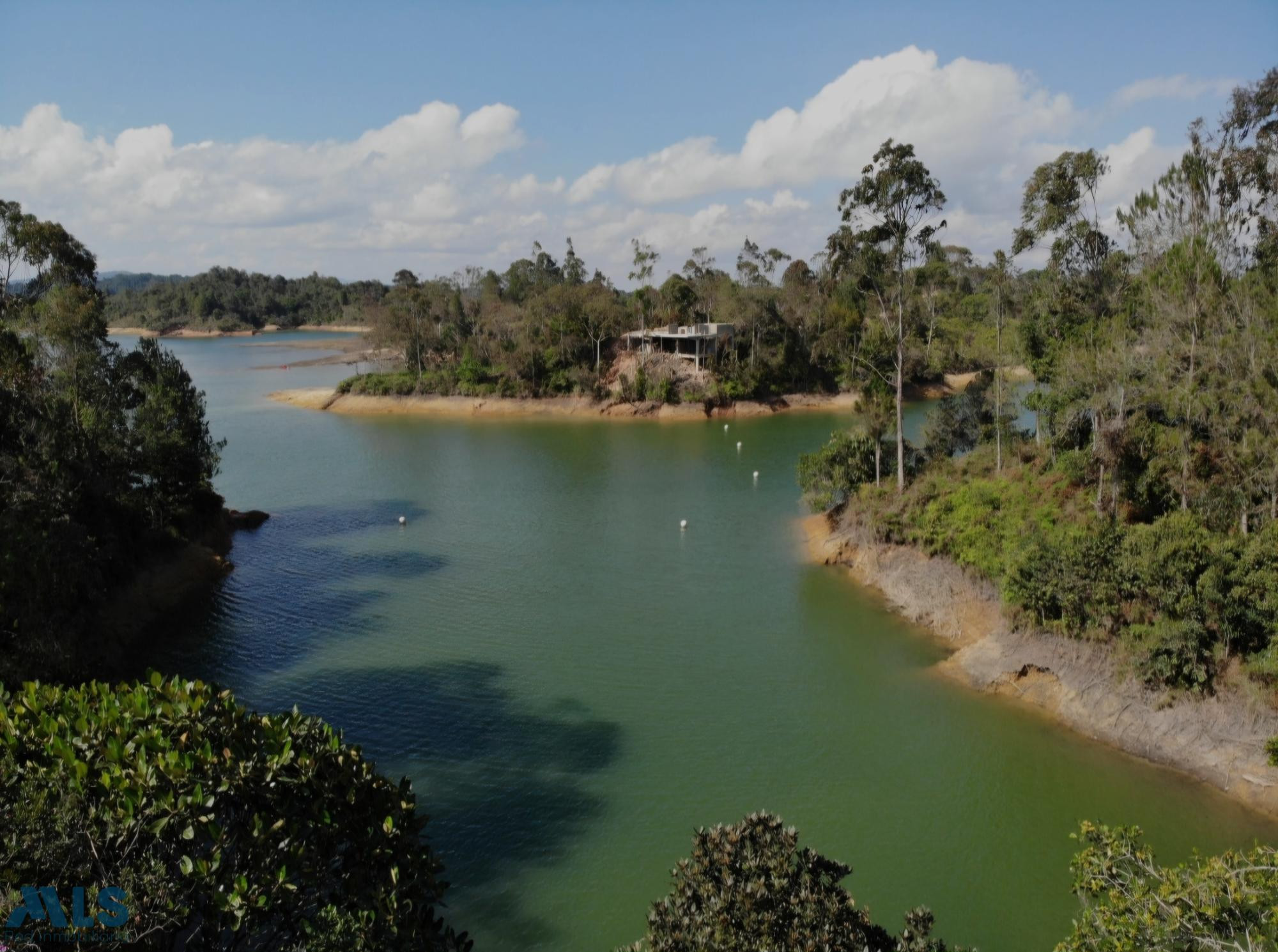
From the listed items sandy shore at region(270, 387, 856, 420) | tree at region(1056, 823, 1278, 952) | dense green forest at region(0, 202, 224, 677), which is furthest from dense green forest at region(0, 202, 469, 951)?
sandy shore at region(270, 387, 856, 420)

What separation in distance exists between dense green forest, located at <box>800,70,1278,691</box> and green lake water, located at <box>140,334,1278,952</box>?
2874mm

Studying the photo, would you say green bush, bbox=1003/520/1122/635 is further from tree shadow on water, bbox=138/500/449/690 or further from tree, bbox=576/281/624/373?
tree, bbox=576/281/624/373

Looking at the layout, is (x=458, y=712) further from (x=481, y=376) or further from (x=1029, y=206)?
(x=481, y=376)

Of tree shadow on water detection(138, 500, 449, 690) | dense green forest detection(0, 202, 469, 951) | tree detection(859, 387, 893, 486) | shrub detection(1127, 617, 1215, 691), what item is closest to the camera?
dense green forest detection(0, 202, 469, 951)

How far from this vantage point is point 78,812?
815cm

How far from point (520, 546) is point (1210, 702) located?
22.0 meters

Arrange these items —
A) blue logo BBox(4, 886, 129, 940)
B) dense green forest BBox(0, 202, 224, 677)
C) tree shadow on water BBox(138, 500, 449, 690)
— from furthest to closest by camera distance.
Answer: tree shadow on water BBox(138, 500, 449, 690)
dense green forest BBox(0, 202, 224, 677)
blue logo BBox(4, 886, 129, 940)

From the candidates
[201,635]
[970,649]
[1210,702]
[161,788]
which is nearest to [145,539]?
[201,635]

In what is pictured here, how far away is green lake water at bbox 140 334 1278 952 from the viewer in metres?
14.2

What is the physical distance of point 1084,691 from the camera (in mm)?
18781

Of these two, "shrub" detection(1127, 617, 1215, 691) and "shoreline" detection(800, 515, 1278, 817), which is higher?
"shrub" detection(1127, 617, 1215, 691)

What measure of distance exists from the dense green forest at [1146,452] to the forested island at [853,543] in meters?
0.08

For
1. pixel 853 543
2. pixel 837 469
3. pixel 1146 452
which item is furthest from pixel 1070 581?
pixel 837 469

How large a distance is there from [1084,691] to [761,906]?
524 inches
